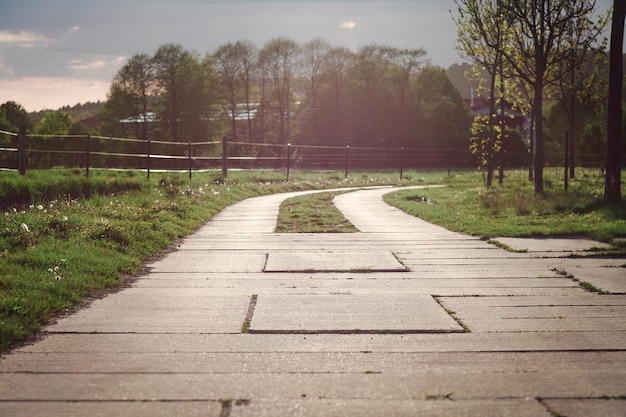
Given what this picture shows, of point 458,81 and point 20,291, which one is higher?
point 458,81

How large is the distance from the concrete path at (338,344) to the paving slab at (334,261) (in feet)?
0.13

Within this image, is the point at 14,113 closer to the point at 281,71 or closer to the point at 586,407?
the point at 281,71

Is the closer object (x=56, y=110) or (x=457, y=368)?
(x=457, y=368)

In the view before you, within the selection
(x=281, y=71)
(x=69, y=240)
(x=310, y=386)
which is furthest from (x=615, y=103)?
(x=281, y=71)

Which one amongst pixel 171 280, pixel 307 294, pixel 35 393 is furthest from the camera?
pixel 171 280

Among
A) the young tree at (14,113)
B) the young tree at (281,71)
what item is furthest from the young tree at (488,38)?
the young tree at (14,113)

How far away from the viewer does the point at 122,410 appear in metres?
2.48

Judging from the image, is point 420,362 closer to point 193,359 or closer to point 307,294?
point 193,359

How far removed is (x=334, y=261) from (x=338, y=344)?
2.99m

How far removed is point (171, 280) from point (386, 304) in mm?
2020

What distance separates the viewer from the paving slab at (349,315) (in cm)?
378

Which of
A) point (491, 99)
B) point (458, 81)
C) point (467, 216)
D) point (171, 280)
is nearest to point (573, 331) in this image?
point (171, 280)

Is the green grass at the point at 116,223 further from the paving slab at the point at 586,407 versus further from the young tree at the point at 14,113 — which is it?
the young tree at the point at 14,113

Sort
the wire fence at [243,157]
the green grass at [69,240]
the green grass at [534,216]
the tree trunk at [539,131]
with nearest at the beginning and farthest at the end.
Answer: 1. the green grass at [69,240]
2. the green grass at [534,216]
3. the tree trunk at [539,131]
4. the wire fence at [243,157]
